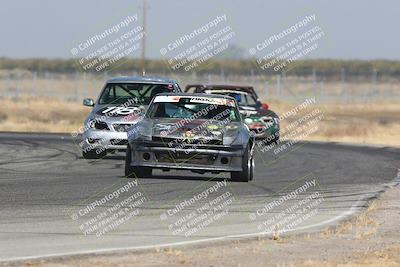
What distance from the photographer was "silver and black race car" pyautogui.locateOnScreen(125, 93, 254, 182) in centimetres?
1594

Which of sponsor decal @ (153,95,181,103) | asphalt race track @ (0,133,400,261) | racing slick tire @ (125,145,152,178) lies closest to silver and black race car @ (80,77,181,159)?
asphalt race track @ (0,133,400,261)

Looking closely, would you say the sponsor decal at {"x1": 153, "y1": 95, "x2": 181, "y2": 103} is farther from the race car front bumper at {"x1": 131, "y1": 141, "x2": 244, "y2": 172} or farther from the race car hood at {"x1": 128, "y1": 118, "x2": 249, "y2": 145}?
the race car front bumper at {"x1": 131, "y1": 141, "x2": 244, "y2": 172}

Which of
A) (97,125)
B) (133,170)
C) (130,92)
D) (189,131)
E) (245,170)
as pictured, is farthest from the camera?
(130,92)

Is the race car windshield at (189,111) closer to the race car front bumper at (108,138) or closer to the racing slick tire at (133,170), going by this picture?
the racing slick tire at (133,170)

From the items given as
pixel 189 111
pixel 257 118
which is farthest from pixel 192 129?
pixel 257 118

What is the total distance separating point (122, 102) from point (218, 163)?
539 centimetres

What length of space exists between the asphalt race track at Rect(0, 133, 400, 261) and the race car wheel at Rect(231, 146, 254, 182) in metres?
0.15

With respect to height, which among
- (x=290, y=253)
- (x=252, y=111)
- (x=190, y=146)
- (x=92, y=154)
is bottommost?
(x=252, y=111)

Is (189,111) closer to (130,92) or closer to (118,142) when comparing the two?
(118,142)

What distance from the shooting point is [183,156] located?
16.0m

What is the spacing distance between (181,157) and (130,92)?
577 cm

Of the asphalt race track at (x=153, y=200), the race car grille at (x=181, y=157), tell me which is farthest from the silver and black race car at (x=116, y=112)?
the race car grille at (x=181, y=157)

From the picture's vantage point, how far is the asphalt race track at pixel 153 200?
1063 cm

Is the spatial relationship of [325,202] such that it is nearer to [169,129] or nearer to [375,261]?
[169,129]
